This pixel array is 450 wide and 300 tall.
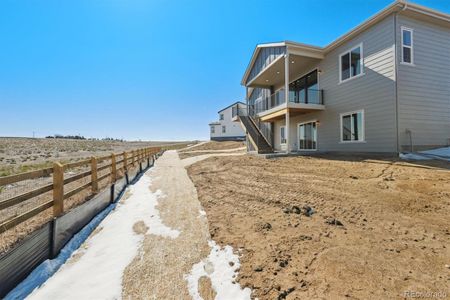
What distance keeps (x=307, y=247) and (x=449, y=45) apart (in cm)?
1375

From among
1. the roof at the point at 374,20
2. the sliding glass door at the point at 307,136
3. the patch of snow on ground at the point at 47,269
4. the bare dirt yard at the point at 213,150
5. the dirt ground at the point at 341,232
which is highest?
the roof at the point at 374,20

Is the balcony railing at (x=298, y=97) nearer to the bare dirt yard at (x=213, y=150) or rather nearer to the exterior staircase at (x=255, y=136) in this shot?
the exterior staircase at (x=255, y=136)

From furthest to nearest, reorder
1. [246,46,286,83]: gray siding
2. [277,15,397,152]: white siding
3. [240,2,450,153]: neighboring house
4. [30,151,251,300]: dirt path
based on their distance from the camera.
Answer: [246,46,286,83]: gray siding
[277,15,397,152]: white siding
[240,2,450,153]: neighboring house
[30,151,251,300]: dirt path

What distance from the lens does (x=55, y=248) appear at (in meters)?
3.31

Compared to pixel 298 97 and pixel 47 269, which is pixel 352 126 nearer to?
pixel 298 97

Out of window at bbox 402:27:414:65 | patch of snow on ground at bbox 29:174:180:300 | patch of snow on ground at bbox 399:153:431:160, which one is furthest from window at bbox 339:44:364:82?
patch of snow on ground at bbox 29:174:180:300

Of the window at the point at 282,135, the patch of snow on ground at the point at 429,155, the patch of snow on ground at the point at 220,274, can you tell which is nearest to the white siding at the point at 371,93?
the patch of snow on ground at the point at 429,155

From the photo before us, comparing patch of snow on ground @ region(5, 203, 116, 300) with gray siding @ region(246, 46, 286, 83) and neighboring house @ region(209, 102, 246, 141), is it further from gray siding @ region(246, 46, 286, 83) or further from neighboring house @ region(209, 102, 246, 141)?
neighboring house @ region(209, 102, 246, 141)

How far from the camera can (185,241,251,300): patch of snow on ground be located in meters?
2.44

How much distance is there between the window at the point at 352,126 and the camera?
10.7m

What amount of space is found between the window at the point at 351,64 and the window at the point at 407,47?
163 cm

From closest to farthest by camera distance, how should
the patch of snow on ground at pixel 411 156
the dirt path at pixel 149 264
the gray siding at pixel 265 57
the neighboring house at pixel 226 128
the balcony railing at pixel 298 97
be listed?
the dirt path at pixel 149 264 → the patch of snow on ground at pixel 411 156 → the balcony railing at pixel 298 97 → the gray siding at pixel 265 57 → the neighboring house at pixel 226 128

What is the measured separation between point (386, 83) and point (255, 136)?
845cm

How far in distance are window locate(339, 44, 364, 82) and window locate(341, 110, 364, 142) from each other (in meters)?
2.01
